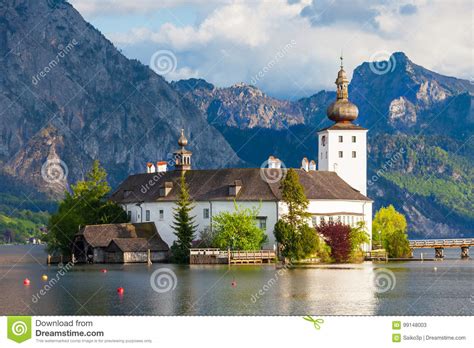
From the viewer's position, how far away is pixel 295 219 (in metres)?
102

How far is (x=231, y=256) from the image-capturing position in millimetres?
101938

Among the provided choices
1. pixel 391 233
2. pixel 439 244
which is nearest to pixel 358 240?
pixel 391 233

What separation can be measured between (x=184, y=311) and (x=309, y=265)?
44.7m

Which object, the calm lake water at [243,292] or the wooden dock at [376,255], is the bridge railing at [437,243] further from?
the calm lake water at [243,292]

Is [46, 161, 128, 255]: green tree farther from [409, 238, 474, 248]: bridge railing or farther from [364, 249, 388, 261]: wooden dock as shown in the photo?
[409, 238, 474, 248]: bridge railing

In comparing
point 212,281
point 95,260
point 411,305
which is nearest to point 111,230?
point 95,260

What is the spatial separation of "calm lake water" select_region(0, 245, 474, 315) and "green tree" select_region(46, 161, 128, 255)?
56.3 ft

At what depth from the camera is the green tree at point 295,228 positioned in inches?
3952

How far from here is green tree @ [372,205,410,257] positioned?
382 ft

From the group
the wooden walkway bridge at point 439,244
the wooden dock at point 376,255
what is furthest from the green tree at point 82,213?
the wooden walkway bridge at point 439,244

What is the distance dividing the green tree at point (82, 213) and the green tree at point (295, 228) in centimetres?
2267

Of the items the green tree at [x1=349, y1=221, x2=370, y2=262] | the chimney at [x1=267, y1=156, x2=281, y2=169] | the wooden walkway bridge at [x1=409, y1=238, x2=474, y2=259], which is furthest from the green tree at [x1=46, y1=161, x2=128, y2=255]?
the wooden walkway bridge at [x1=409, y1=238, x2=474, y2=259]
